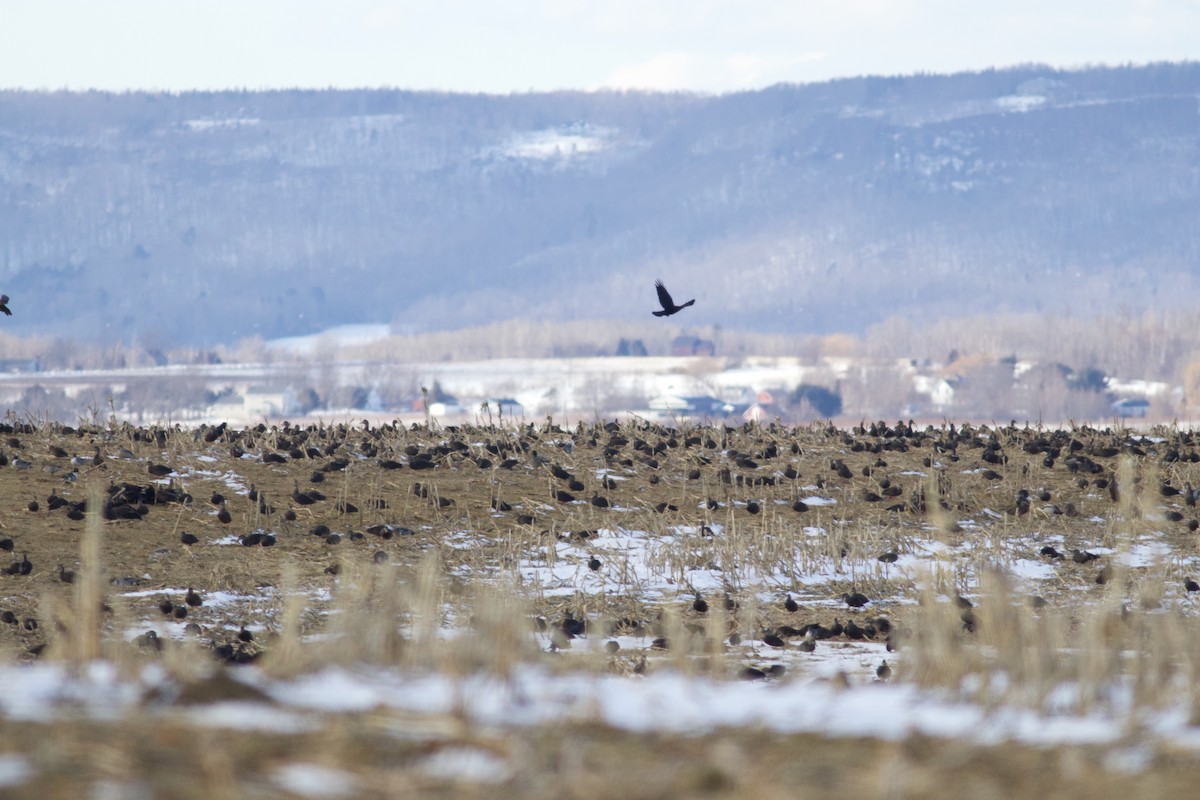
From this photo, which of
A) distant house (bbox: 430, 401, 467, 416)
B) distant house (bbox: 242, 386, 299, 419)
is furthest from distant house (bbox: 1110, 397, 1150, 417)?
distant house (bbox: 242, 386, 299, 419)

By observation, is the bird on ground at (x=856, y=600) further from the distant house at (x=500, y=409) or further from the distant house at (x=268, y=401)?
the distant house at (x=268, y=401)

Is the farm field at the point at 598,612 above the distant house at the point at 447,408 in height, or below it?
above

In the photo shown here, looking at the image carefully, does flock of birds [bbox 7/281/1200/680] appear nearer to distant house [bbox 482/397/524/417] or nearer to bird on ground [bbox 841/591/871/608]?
bird on ground [bbox 841/591/871/608]

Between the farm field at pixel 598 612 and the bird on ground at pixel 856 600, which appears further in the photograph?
the bird on ground at pixel 856 600

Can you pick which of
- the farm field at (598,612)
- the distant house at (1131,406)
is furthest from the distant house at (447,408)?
the farm field at (598,612)

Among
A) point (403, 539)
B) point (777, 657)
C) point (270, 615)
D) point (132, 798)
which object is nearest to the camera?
point (132, 798)

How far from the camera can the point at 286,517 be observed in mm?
14750

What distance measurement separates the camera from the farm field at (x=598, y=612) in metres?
5.21

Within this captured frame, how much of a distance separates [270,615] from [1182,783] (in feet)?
26.2

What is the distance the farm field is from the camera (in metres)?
5.21

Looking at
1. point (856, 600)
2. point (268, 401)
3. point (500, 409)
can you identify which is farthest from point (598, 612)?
point (268, 401)

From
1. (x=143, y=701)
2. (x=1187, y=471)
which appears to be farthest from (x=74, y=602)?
(x=1187, y=471)

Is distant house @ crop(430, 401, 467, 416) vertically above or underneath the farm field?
underneath

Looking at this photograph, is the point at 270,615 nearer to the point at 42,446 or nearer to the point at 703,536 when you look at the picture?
the point at 703,536
